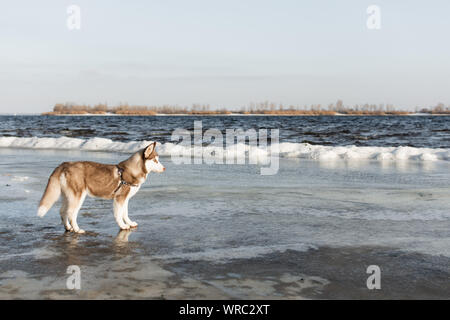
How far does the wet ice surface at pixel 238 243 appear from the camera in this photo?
14.3 feet

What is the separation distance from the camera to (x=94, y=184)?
258 inches

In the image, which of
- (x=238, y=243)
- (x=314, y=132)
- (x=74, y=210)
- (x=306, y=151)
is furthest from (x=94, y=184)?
(x=314, y=132)

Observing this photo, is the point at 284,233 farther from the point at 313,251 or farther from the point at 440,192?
the point at 440,192

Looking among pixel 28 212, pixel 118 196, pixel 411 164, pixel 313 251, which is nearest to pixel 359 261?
pixel 313 251

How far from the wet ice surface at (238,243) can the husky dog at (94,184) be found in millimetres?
320

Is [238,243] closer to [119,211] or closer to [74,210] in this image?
[119,211]

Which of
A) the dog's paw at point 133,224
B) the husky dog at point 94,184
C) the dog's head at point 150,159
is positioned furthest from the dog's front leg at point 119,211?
the dog's head at point 150,159

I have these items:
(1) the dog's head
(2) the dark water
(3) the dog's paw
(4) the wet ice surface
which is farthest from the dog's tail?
(2) the dark water

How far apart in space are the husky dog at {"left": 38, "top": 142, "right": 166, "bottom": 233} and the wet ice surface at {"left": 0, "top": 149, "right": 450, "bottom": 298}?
320 millimetres

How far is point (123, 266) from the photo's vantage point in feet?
16.2

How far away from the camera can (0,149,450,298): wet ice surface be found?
14.3 ft

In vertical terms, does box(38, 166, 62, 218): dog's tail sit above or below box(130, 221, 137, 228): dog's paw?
above

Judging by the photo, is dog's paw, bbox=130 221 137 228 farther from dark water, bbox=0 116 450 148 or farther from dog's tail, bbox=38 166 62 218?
dark water, bbox=0 116 450 148
